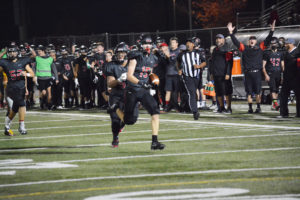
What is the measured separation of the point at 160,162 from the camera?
9.24 metres

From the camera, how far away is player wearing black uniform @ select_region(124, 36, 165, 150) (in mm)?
10531

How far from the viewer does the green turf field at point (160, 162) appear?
7238mm

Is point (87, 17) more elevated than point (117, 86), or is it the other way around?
point (87, 17)

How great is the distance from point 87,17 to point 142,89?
34972 millimetres

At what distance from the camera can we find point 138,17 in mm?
46156

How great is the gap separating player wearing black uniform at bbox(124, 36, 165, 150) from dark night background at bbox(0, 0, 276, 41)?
3308cm

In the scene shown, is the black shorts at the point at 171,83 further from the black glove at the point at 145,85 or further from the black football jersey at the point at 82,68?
the black glove at the point at 145,85

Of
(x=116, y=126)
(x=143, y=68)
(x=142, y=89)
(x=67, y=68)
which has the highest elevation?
(x=143, y=68)

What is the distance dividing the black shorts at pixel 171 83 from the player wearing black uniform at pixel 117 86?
680cm


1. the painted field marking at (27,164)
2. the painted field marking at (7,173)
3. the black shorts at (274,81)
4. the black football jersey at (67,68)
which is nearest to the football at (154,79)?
the painted field marking at (27,164)

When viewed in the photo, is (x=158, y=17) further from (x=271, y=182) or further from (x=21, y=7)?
(x=271, y=182)

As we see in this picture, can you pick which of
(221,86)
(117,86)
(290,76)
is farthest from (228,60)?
(117,86)

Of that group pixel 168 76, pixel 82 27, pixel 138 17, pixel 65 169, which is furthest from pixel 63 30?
pixel 65 169

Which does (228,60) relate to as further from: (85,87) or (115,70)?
(115,70)
